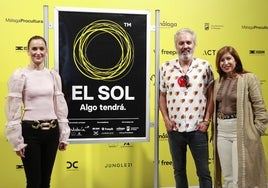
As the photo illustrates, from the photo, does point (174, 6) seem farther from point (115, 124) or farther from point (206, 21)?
point (115, 124)

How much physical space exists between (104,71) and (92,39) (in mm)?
248

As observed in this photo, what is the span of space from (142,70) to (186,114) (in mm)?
505

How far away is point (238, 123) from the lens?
8.14ft

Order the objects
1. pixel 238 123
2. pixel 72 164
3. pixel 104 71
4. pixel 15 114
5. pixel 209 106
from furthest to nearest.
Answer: pixel 72 164 < pixel 104 71 < pixel 209 106 < pixel 238 123 < pixel 15 114

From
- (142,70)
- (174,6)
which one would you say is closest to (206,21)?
(174,6)

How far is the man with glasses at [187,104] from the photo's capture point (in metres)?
2.53

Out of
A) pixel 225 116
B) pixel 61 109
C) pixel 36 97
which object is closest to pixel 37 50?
pixel 36 97

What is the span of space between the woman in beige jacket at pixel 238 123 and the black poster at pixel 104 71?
559mm

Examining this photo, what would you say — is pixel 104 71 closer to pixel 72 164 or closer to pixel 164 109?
pixel 164 109

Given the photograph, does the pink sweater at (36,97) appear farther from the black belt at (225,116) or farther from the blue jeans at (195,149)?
the black belt at (225,116)

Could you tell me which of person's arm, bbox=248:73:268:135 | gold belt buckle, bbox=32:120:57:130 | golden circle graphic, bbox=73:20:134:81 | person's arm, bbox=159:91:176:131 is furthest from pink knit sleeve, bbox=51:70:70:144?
person's arm, bbox=248:73:268:135

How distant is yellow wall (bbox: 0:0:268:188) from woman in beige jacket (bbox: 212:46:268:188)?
1041 millimetres

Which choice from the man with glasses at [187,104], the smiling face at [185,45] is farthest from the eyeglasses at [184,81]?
the smiling face at [185,45]

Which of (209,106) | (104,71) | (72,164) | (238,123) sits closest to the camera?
(238,123)
